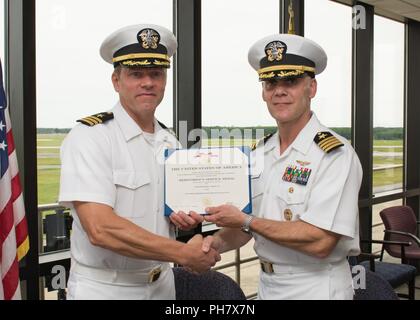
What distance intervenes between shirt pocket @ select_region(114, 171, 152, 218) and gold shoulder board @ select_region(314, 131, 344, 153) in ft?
2.06

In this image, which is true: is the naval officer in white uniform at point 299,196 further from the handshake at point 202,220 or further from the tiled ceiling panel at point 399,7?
the tiled ceiling panel at point 399,7

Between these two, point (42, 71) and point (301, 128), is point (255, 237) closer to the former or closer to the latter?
point (301, 128)

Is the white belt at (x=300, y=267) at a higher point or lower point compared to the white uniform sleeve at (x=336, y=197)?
lower

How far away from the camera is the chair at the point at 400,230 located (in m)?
4.79

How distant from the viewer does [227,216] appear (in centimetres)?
180

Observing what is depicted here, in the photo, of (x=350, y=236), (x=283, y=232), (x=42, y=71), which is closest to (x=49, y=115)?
(x=42, y=71)

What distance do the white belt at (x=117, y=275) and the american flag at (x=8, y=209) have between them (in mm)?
553

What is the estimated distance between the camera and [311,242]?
176cm

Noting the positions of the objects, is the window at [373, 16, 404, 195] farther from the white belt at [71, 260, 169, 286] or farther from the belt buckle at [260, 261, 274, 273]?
the white belt at [71, 260, 169, 286]

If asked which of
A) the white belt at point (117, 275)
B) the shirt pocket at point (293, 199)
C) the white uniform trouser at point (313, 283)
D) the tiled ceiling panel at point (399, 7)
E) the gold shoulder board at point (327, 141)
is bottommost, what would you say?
the white uniform trouser at point (313, 283)

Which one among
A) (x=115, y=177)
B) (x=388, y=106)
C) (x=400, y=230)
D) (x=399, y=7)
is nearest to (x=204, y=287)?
(x=115, y=177)

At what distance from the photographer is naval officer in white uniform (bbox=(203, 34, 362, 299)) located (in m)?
1.76

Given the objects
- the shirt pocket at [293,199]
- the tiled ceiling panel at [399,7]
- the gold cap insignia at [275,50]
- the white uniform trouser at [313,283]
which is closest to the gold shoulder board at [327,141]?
the shirt pocket at [293,199]

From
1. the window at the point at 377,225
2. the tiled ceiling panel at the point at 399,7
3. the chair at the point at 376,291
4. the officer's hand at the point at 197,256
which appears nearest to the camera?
the officer's hand at the point at 197,256
